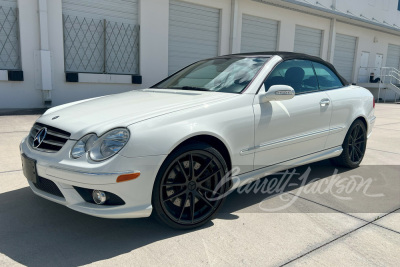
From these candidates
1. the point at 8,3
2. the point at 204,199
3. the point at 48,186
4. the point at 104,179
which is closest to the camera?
the point at 104,179

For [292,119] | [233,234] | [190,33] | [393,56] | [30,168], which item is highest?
[190,33]

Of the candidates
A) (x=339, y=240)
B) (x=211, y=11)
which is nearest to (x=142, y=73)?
(x=211, y=11)

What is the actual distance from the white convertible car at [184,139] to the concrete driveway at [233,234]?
27 centimetres

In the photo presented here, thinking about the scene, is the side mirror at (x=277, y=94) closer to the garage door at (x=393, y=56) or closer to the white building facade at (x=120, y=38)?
the white building facade at (x=120, y=38)

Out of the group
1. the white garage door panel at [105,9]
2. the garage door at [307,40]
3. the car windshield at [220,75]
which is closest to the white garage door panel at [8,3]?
the white garage door panel at [105,9]

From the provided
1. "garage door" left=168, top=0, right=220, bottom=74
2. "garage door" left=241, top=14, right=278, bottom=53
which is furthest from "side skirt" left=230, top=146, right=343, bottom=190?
"garage door" left=241, top=14, right=278, bottom=53

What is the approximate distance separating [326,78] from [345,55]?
15316 millimetres

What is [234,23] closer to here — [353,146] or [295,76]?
[353,146]

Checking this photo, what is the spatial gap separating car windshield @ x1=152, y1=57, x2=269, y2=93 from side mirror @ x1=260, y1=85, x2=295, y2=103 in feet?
0.72

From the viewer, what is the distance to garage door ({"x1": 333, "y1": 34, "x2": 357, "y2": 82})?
17.5 metres

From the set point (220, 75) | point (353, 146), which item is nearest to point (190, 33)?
point (353, 146)

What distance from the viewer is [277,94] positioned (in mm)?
3225

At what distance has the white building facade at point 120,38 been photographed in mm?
8555

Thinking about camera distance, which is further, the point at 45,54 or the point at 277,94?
the point at 45,54
